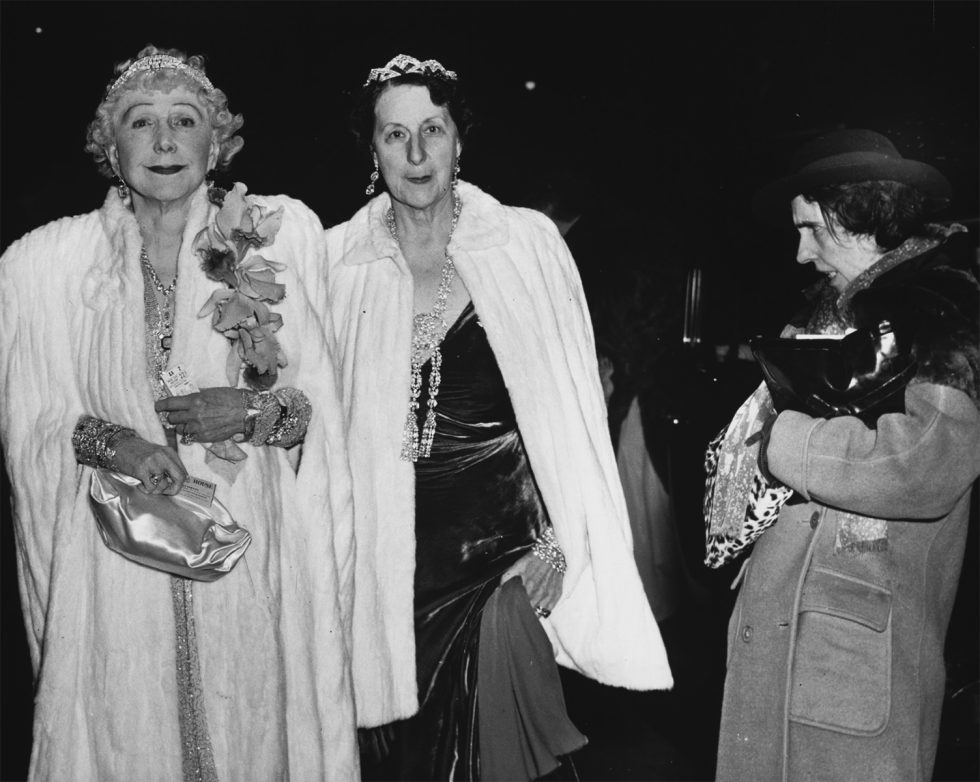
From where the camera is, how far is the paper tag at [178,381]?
2.92 meters

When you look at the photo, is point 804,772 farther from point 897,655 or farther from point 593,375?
point 593,375

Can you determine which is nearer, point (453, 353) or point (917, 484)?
point (917, 484)

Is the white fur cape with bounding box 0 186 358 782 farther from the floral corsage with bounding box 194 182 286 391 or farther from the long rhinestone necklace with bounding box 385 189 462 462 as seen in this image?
the long rhinestone necklace with bounding box 385 189 462 462

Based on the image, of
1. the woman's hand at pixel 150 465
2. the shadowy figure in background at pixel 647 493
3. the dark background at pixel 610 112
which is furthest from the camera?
the shadowy figure in background at pixel 647 493

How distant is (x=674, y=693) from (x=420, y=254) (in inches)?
64.2

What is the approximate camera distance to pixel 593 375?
3336mm

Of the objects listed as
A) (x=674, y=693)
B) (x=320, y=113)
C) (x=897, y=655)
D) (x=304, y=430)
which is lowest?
(x=674, y=693)

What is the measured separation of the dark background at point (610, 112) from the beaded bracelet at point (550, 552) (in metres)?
0.50

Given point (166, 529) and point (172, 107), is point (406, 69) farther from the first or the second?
point (166, 529)

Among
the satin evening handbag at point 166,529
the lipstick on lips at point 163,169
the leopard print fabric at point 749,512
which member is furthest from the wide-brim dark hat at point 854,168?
the satin evening handbag at point 166,529

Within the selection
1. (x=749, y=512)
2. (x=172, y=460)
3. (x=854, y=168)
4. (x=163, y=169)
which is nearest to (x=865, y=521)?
(x=749, y=512)

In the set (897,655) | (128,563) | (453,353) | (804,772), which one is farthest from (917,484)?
(128,563)

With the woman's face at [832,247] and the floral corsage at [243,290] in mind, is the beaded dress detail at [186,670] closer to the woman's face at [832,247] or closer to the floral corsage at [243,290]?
the floral corsage at [243,290]

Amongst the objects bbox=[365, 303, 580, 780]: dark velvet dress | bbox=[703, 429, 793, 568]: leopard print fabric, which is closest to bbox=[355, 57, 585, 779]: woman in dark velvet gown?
bbox=[365, 303, 580, 780]: dark velvet dress
